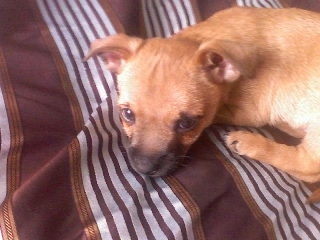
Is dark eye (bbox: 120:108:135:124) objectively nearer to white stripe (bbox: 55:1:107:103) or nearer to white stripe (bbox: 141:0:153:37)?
white stripe (bbox: 55:1:107:103)

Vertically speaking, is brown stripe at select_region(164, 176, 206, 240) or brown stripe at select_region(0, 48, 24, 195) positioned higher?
brown stripe at select_region(0, 48, 24, 195)

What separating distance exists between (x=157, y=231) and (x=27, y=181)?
464mm

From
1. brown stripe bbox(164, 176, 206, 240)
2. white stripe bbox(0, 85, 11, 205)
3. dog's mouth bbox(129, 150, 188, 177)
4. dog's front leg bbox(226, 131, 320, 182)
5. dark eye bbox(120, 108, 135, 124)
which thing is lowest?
dog's front leg bbox(226, 131, 320, 182)

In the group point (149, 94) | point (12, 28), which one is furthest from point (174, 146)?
point (12, 28)

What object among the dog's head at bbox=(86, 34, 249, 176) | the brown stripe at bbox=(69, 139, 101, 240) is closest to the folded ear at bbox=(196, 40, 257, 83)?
the dog's head at bbox=(86, 34, 249, 176)

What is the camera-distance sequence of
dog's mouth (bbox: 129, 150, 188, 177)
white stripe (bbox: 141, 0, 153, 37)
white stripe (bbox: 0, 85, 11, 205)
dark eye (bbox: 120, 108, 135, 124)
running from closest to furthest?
white stripe (bbox: 0, 85, 11, 205) → dog's mouth (bbox: 129, 150, 188, 177) → dark eye (bbox: 120, 108, 135, 124) → white stripe (bbox: 141, 0, 153, 37)

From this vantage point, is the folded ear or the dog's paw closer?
the folded ear

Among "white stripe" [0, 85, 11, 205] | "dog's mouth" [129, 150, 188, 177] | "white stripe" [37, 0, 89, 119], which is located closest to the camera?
"white stripe" [0, 85, 11, 205]

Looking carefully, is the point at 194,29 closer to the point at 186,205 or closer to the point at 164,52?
the point at 164,52

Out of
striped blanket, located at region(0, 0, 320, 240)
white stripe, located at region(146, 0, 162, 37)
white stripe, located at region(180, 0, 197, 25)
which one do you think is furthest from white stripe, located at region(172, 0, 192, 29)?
striped blanket, located at region(0, 0, 320, 240)

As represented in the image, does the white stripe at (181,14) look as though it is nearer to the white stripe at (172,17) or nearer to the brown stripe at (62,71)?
the white stripe at (172,17)

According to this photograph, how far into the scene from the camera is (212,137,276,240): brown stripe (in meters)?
1.69

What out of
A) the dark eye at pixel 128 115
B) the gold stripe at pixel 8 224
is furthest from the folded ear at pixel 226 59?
the gold stripe at pixel 8 224

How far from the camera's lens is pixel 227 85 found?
6.32 ft
